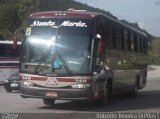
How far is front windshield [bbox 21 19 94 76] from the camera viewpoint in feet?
59.7

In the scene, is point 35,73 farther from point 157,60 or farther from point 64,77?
point 157,60

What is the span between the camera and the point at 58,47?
18.4 m

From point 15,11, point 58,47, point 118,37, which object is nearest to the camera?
point 58,47

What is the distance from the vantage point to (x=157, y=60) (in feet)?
357

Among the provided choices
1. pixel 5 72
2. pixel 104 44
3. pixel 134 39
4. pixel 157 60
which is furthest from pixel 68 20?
pixel 157 60

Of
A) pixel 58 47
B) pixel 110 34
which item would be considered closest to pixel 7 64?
pixel 110 34

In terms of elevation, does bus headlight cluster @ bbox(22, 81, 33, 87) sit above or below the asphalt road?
above

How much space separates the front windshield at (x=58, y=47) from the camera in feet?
59.7

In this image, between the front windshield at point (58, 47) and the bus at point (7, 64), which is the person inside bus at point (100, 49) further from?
the bus at point (7, 64)

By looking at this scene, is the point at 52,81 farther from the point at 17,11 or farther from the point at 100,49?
the point at 17,11

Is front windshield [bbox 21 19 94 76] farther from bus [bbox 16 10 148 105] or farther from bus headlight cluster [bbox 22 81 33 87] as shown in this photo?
bus headlight cluster [bbox 22 81 33 87]

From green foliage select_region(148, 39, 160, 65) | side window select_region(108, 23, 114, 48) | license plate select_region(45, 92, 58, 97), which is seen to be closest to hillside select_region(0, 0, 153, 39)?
green foliage select_region(148, 39, 160, 65)

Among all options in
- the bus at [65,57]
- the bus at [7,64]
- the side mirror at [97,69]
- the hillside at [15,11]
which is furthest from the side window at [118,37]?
the hillside at [15,11]

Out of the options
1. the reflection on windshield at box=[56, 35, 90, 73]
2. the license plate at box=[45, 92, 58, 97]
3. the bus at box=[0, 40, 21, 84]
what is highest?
the reflection on windshield at box=[56, 35, 90, 73]
